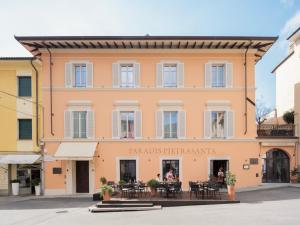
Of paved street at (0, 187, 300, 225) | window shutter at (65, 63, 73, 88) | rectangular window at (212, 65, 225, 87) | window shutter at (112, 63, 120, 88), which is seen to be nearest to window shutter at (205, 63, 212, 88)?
rectangular window at (212, 65, 225, 87)

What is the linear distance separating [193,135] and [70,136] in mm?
8393

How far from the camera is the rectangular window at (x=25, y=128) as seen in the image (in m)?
20.3

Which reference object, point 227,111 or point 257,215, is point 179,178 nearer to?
point 227,111

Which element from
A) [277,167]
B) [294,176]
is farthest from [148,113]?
[294,176]

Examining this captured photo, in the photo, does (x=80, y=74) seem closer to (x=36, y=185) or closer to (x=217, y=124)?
(x=36, y=185)

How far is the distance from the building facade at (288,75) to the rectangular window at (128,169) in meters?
16.1

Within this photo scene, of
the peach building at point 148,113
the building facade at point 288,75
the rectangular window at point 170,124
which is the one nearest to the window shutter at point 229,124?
the peach building at point 148,113

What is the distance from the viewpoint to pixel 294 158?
77.0 feet

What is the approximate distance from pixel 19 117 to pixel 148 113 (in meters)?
9.28

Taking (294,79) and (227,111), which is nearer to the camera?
(227,111)

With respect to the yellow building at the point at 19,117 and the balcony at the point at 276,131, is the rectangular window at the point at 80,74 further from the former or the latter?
the balcony at the point at 276,131

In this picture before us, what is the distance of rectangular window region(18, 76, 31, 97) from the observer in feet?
66.5

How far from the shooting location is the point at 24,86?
801 inches

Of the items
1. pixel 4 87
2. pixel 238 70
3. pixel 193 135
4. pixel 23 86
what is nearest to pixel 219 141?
pixel 193 135
